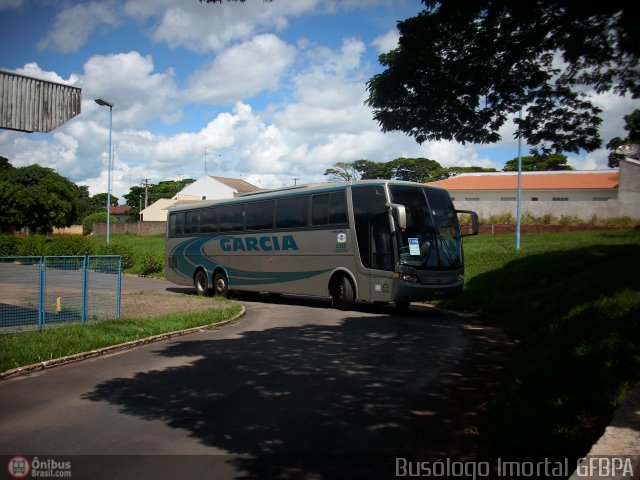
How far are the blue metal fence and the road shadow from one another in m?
2.71

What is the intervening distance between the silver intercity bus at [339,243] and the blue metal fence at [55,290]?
627 centimetres

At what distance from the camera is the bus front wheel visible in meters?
20.9

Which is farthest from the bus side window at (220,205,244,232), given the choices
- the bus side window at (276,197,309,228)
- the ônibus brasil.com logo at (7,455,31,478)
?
the ônibus brasil.com logo at (7,455,31,478)

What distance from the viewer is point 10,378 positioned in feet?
24.5

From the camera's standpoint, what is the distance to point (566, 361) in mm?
6398

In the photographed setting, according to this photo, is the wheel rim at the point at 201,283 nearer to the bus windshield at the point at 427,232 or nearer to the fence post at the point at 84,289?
the fence post at the point at 84,289

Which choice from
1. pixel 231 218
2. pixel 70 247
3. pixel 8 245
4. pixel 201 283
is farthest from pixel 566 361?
pixel 8 245

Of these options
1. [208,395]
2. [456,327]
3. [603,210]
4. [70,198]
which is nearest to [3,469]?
[208,395]

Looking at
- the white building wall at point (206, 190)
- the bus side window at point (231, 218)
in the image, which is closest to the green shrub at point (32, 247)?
the bus side window at point (231, 218)

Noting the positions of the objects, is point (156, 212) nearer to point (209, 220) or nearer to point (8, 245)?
point (8, 245)

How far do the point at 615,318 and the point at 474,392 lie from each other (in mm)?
2567

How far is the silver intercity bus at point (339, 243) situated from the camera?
555 inches

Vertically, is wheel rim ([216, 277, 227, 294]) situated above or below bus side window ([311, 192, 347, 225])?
below

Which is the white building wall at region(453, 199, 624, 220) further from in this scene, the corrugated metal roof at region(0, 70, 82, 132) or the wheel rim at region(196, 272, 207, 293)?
the corrugated metal roof at region(0, 70, 82, 132)
